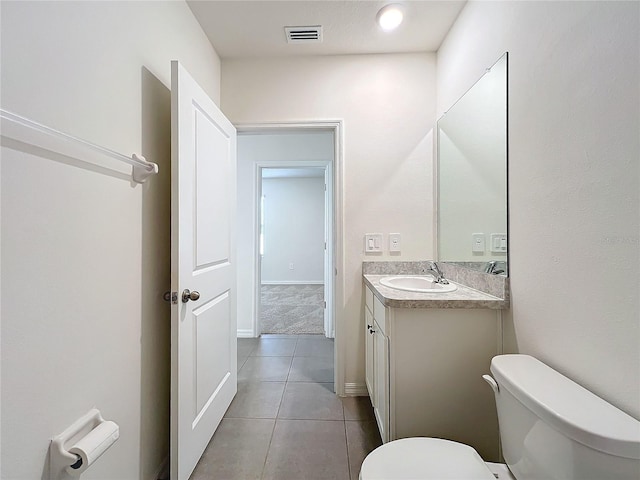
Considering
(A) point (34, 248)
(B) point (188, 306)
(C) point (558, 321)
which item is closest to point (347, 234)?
(B) point (188, 306)

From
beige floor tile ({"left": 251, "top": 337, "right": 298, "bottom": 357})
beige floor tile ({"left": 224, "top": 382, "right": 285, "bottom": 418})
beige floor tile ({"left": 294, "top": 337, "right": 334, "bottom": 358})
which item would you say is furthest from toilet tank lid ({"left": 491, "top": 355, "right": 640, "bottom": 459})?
beige floor tile ({"left": 251, "top": 337, "right": 298, "bottom": 357})

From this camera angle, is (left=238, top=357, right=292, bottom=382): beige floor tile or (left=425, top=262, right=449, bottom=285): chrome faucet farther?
(left=238, top=357, right=292, bottom=382): beige floor tile

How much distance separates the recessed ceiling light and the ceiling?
3 centimetres

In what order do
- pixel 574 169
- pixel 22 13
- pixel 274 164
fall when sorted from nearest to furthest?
pixel 22 13 → pixel 574 169 → pixel 274 164

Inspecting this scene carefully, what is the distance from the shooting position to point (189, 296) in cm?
130

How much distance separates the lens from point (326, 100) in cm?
204

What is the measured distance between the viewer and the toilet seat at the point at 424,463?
2.70 ft

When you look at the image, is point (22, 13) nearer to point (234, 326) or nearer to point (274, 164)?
point (234, 326)

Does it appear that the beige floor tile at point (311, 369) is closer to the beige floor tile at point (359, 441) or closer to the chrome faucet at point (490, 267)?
the beige floor tile at point (359, 441)

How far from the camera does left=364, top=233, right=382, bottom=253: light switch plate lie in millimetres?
2012

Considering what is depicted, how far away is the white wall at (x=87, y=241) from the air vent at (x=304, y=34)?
0.68 m

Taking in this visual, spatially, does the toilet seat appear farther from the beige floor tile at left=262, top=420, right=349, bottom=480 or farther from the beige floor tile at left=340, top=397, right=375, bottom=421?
the beige floor tile at left=340, top=397, right=375, bottom=421

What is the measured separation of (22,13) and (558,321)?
178 cm

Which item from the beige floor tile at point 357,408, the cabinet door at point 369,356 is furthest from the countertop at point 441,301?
the beige floor tile at point 357,408
